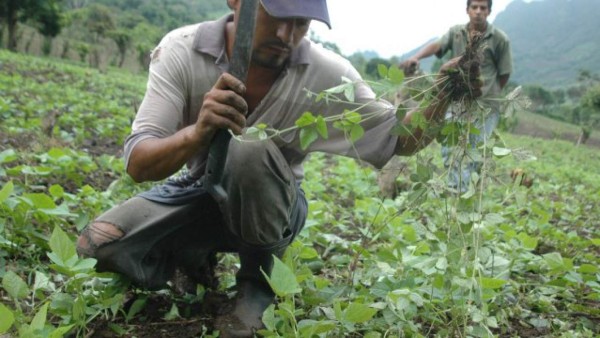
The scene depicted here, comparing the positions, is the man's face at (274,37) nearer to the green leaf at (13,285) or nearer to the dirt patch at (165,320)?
the dirt patch at (165,320)

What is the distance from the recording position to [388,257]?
177cm

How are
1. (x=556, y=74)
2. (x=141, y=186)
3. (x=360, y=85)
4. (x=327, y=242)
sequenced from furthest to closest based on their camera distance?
(x=556, y=74) → (x=141, y=186) → (x=327, y=242) → (x=360, y=85)

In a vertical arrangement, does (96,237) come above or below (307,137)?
below

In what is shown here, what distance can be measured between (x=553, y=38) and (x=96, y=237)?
6709 inches

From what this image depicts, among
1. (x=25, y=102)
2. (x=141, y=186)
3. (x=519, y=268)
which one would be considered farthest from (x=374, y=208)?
(x=25, y=102)

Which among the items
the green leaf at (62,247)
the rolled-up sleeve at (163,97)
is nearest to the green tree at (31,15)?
the rolled-up sleeve at (163,97)

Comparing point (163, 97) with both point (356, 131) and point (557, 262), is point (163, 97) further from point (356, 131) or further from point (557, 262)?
point (557, 262)

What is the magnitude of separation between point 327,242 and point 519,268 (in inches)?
32.8

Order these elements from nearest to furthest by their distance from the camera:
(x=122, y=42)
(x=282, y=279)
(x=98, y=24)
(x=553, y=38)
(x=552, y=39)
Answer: (x=282, y=279), (x=122, y=42), (x=98, y=24), (x=552, y=39), (x=553, y=38)

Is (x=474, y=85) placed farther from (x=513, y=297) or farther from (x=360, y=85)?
(x=513, y=297)

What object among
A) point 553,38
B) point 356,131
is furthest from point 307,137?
point 553,38

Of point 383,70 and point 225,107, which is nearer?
point 225,107

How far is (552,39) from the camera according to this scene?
152 metres

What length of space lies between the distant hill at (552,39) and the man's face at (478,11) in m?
107
